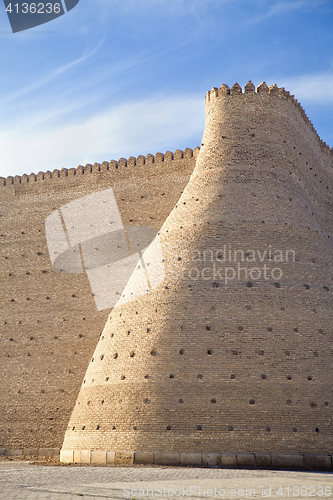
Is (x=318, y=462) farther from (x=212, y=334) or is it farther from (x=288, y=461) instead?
(x=212, y=334)

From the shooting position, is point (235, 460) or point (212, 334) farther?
point (212, 334)

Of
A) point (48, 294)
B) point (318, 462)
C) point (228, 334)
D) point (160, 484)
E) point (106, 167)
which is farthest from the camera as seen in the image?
point (106, 167)

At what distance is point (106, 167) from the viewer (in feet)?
50.8

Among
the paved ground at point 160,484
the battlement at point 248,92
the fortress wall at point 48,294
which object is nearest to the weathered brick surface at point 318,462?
the paved ground at point 160,484

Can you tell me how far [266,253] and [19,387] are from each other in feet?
25.6

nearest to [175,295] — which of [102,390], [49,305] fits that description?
[102,390]

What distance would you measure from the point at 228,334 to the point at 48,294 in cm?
696

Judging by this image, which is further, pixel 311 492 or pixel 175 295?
pixel 175 295

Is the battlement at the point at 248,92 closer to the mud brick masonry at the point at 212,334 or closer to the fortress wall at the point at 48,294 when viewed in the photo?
the mud brick masonry at the point at 212,334

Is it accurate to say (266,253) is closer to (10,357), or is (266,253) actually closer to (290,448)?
(290,448)

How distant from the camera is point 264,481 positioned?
22.8 ft

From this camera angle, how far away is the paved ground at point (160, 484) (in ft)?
19.7

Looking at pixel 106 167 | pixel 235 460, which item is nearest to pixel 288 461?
pixel 235 460

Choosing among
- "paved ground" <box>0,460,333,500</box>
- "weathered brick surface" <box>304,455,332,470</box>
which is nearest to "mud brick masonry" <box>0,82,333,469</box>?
"weathered brick surface" <box>304,455,332,470</box>
